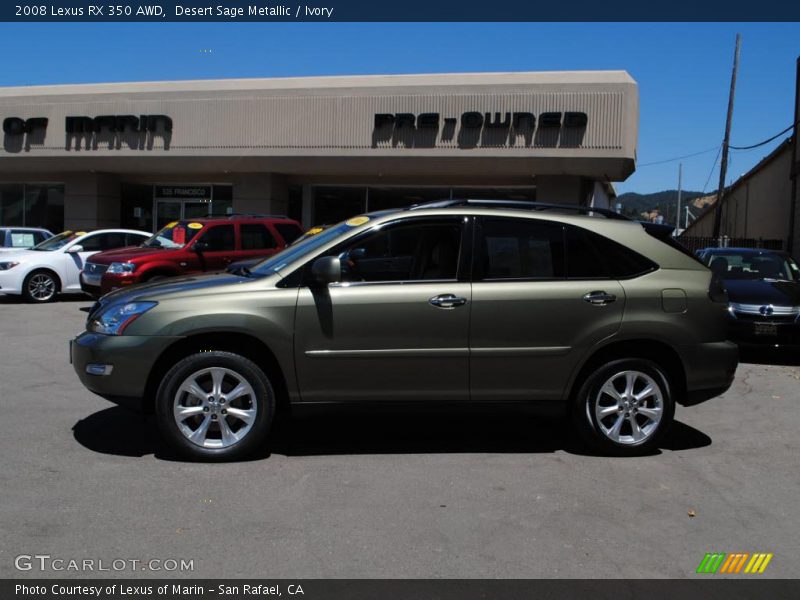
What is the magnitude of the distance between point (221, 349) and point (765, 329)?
7351mm

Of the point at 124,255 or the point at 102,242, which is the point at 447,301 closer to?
the point at 124,255

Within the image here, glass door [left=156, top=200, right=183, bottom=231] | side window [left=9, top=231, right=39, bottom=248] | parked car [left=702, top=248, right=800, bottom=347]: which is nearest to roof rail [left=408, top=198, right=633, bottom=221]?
parked car [left=702, top=248, right=800, bottom=347]

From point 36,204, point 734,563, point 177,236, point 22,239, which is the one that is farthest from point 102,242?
point 734,563

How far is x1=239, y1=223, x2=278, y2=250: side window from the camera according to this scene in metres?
13.4

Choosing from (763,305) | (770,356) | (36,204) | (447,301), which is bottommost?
(770,356)

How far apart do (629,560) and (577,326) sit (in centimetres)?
190

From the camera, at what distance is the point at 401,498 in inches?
184

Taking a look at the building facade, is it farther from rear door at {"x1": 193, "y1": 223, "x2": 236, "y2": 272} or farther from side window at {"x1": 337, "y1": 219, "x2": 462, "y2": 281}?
side window at {"x1": 337, "y1": 219, "x2": 462, "y2": 281}

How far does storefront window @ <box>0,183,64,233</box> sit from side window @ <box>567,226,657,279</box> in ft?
73.4

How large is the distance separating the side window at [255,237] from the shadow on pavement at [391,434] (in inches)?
278

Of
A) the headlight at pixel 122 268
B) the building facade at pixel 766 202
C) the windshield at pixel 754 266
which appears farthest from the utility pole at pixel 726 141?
the headlight at pixel 122 268

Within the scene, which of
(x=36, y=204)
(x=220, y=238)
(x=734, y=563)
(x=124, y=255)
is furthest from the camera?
(x=36, y=204)

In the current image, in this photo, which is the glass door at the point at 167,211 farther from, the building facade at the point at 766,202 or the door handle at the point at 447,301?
the door handle at the point at 447,301

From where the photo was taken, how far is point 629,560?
12.8ft
